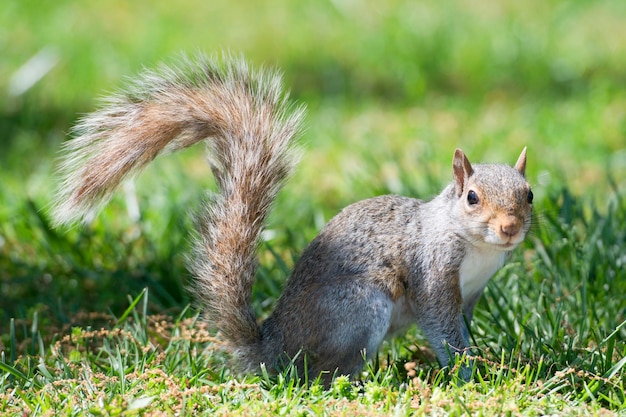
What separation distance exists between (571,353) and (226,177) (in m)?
1.17

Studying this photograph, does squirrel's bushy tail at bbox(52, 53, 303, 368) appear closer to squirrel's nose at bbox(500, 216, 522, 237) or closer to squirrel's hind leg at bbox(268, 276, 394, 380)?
squirrel's hind leg at bbox(268, 276, 394, 380)

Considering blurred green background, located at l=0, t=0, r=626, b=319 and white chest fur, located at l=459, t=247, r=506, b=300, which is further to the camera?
blurred green background, located at l=0, t=0, r=626, b=319

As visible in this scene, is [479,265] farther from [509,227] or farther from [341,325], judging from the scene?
[341,325]

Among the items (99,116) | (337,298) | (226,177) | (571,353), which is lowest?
(571,353)

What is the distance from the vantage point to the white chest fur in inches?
117

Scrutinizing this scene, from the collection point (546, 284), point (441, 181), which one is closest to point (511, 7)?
point (441, 181)

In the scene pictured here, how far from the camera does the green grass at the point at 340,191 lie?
9.34 ft

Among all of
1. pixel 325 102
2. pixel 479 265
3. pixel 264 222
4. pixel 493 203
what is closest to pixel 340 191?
pixel 325 102

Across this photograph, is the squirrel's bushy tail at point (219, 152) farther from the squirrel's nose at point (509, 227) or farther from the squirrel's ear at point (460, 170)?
the squirrel's nose at point (509, 227)

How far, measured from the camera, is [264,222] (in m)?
3.06

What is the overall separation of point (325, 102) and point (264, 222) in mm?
3362

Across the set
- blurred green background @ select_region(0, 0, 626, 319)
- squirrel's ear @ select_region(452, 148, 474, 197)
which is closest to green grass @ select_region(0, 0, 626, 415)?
blurred green background @ select_region(0, 0, 626, 319)

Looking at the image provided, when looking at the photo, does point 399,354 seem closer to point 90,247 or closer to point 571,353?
point 571,353

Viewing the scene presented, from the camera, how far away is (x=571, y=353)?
3004mm
